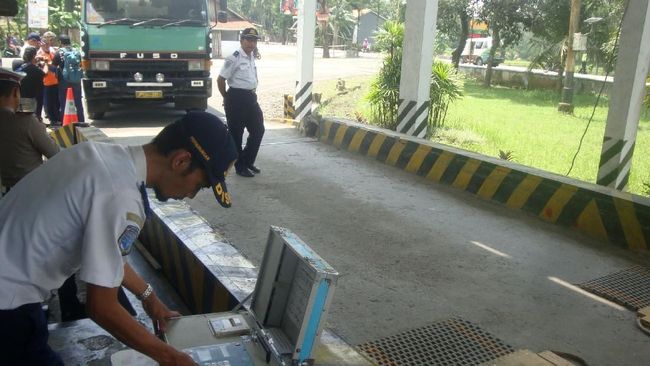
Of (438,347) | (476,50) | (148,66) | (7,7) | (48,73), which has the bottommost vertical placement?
(438,347)

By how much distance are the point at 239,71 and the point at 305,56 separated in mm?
4377

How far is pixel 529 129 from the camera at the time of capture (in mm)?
13086

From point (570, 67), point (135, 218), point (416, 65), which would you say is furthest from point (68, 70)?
point (570, 67)

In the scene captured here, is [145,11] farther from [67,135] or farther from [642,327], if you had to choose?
[642,327]

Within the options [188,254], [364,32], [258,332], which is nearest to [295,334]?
[258,332]

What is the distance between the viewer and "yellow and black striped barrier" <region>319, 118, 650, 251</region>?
5.02 metres

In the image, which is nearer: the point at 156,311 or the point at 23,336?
the point at 23,336

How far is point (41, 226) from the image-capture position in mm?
1590

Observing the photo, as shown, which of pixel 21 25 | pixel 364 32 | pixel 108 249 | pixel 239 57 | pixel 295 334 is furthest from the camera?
pixel 364 32

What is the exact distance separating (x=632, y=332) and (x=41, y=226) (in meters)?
3.62

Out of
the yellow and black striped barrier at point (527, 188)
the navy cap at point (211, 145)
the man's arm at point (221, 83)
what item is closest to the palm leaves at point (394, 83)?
the yellow and black striped barrier at point (527, 188)

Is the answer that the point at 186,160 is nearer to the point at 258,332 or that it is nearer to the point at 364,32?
the point at 258,332

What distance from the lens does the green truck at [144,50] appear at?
9.91m

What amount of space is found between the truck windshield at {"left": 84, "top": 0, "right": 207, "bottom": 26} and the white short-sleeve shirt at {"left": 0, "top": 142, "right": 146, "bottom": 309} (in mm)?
9137
